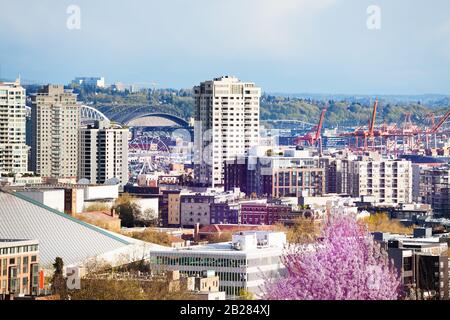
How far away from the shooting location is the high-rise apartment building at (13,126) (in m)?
47.2

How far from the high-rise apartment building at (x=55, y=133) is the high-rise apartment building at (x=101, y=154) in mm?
382

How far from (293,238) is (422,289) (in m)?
7.27

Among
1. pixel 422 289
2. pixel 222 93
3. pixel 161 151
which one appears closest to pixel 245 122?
pixel 222 93

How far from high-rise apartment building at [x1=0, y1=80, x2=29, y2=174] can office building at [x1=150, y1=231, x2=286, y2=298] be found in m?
25.6

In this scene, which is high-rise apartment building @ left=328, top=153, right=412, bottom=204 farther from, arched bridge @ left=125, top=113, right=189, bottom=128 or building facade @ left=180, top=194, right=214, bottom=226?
arched bridge @ left=125, top=113, right=189, bottom=128

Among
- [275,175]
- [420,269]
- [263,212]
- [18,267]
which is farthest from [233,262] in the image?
[275,175]

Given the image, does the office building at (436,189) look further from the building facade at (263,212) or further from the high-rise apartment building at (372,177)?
the building facade at (263,212)

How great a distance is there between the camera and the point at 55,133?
52.6 metres

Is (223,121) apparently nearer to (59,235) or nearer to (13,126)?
(13,126)

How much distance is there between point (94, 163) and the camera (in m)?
50.2

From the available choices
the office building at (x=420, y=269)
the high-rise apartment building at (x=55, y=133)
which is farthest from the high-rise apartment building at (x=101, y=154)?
the office building at (x=420, y=269)

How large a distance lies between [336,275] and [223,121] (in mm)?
35365
